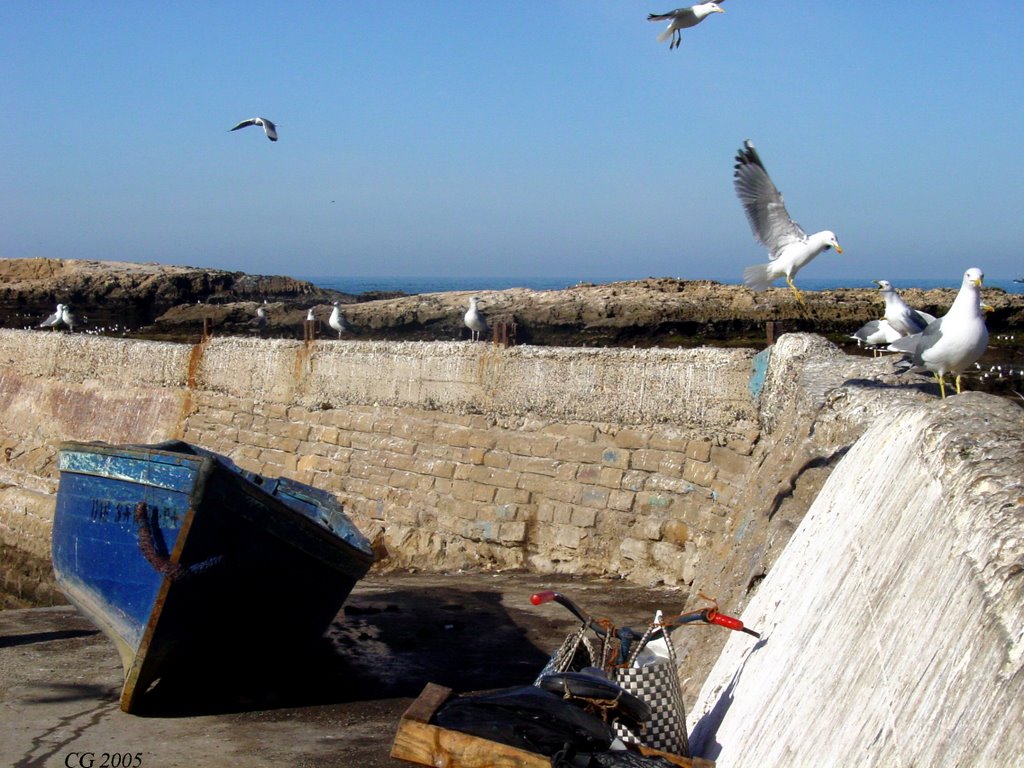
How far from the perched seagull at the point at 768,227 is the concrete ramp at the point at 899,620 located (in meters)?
3.72

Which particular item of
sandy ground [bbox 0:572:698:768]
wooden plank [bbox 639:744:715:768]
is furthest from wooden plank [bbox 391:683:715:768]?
sandy ground [bbox 0:572:698:768]

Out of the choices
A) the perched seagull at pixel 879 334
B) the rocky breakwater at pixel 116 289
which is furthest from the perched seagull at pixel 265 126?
the rocky breakwater at pixel 116 289

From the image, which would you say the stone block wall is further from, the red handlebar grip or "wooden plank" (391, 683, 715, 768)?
"wooden plank" (391, 683, 715, 768)

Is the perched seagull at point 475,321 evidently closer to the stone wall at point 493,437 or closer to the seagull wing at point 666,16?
the stone wall at point 493,437

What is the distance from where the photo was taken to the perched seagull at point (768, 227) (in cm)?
779

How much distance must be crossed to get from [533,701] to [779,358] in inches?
196

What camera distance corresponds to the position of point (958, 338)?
4.91 meters

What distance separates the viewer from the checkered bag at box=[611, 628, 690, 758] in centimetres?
342

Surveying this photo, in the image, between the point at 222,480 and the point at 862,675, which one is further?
the point at 222,480

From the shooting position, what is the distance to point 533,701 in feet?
10.6

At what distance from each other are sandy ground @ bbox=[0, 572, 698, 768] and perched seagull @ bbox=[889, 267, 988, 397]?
299cm

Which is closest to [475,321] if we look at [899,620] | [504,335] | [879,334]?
[504,335]

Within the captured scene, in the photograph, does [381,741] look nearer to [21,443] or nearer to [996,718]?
[996,718]

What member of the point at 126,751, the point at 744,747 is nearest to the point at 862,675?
the point at 744,747
